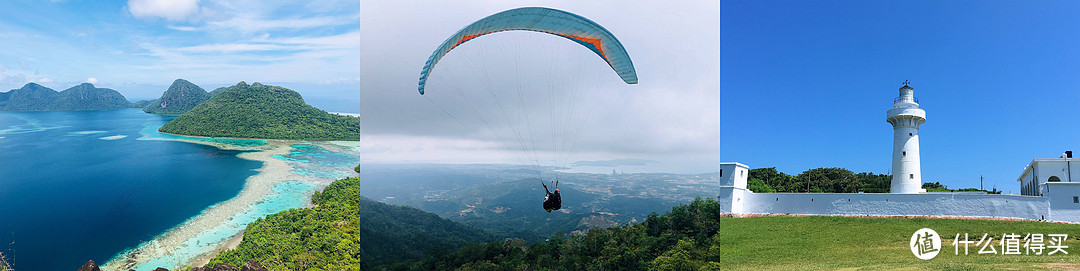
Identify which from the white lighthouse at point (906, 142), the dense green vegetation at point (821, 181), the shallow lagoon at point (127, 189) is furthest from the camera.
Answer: the dense green vegetation at point (821, 181)

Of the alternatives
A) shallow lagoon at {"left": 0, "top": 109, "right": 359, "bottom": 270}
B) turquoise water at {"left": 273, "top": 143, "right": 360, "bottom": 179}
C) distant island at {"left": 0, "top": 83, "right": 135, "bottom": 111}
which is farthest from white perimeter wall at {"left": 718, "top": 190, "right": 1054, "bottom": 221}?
distant island at {"left": 0, "top": 83, "right": 135, "bottom": 111}

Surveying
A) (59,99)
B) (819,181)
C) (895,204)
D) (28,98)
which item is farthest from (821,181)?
(59,99)

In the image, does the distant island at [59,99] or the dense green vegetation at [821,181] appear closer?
the dense green vegetation at [821,181]

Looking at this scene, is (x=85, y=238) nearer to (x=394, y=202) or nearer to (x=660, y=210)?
(x=394, y=202)

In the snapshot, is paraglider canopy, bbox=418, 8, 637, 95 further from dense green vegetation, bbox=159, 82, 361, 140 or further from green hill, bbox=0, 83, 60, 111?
green hill, bbox=0, 83, 60, 111

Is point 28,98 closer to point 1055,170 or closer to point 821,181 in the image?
point 821,181

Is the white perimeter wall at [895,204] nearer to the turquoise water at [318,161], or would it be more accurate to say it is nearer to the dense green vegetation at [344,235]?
the dense green vegetation at [344,235]

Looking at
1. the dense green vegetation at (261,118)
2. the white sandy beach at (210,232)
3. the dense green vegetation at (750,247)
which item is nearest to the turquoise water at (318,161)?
the white sandy beach at (210,232)
